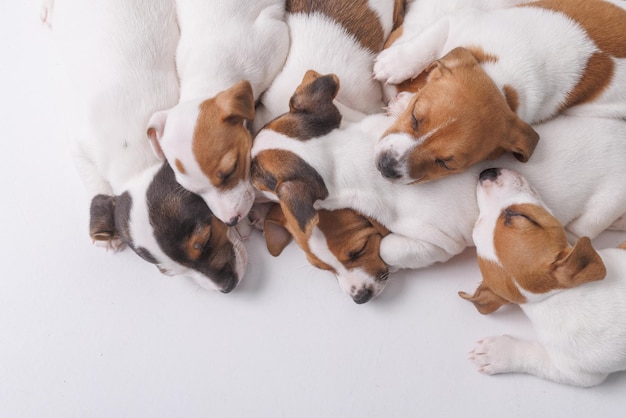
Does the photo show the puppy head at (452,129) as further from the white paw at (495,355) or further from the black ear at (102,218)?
the black ear at (102,218)

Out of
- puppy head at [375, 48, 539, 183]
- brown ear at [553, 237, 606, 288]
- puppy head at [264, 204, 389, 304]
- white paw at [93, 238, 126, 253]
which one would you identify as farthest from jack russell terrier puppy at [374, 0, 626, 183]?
white paw at [93, 238, 126, 253]

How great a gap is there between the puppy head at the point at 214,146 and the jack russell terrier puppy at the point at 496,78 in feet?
2.07

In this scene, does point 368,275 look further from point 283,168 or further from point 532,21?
point 532,21

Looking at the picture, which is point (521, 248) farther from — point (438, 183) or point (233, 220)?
point (233, 220)

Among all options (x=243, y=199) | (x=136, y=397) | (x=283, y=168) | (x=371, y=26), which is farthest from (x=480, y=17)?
(x=136, y=397)

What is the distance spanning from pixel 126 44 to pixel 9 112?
3.26 feet

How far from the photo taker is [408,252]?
115 inches

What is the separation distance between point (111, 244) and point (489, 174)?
77.0 inches

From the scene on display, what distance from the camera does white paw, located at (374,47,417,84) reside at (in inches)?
117

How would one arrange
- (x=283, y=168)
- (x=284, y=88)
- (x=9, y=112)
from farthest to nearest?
(x=9, y=112)
(x=284, y=88)
(x=283, y=168)

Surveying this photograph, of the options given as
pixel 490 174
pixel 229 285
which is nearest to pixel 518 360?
pixel 490 174

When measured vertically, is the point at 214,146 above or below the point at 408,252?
above

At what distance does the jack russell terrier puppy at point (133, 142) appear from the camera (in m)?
2.81

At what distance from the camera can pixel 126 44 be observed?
314 centimetres
